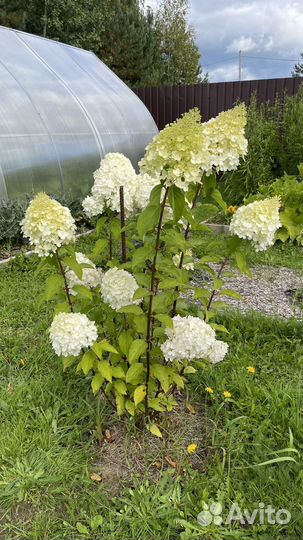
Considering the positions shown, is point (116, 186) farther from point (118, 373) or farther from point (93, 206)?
point (118, 373)

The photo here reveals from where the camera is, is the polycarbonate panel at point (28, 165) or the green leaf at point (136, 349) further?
the polycarbonate panel at point (28, 165)

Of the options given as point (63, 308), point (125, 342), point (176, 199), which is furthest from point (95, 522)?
point (176, 199)

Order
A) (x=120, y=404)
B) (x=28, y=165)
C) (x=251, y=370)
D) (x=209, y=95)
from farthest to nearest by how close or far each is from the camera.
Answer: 1. (x=209, y=95)
2. (x=28, y=165)
3. (x=251, y=370)
4. (x=120, y=404)

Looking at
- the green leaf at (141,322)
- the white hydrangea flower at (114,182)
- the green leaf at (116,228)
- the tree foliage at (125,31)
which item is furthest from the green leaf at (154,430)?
the tree foliage at (125,31)

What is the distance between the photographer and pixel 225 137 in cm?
144

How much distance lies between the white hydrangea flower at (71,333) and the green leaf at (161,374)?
314 millimetres

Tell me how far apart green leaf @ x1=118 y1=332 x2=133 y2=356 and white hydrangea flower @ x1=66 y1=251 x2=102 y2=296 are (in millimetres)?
256

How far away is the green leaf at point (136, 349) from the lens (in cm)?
158

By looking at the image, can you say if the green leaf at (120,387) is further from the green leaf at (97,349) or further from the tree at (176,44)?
the tree at (176,44)

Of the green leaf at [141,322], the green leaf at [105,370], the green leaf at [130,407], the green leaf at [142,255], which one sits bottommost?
the green leaf at [130,407]

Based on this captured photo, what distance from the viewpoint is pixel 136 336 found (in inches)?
71.9

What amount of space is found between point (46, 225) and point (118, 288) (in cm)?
34

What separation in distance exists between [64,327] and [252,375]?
121cm

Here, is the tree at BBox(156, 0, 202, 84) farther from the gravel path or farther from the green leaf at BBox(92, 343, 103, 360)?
the green leaf at BBox(92, 343, 103, 360)
